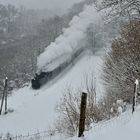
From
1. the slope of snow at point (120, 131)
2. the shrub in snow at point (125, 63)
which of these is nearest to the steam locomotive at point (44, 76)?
the shrub in snow at point (125, 63)

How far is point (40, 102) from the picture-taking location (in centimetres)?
4319

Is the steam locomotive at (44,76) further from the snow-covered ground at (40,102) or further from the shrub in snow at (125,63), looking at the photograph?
the shrub in snow at (125,63)

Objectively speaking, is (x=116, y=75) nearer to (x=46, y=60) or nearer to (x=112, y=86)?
(x=112, y=86)

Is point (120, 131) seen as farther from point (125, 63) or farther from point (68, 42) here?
point (68, 42)

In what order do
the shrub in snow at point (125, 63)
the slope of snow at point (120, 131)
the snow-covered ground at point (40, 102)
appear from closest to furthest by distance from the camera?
1. the slope of snow at point (120, 131)
2. the shrub in snow at point (125, 63)
3. the snow-covered ground at point (40, 102)

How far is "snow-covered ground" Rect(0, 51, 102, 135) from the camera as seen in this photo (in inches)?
1287

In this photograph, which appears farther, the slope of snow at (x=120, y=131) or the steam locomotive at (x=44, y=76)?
the steam locomotive at (x=44, y=76)

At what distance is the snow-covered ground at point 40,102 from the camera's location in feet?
107

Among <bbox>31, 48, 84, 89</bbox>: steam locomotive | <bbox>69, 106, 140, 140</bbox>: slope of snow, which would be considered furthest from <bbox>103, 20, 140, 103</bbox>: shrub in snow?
<bbox>31, 48, 84, 89</bbox>: steam locomotive

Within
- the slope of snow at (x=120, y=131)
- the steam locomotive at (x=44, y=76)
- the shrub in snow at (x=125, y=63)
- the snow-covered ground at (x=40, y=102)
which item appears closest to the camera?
the slope of snow at (x=120, y=131)

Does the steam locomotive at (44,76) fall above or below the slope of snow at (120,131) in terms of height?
above

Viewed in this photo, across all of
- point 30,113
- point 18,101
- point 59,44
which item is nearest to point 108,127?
point 30,113

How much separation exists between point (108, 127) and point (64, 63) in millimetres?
48335

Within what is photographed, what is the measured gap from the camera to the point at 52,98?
44.2 meters
